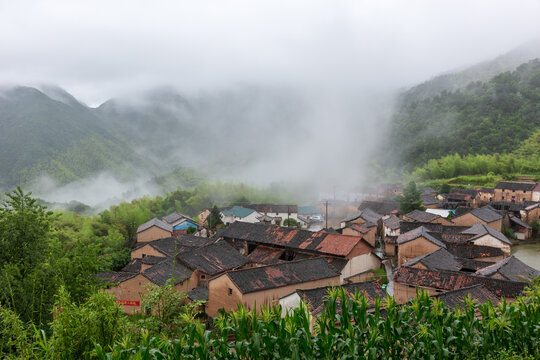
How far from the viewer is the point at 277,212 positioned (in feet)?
133

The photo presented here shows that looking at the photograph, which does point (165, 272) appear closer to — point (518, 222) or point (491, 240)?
point (491, 240)

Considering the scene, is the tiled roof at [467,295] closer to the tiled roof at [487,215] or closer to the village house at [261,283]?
the village house at [261,283]

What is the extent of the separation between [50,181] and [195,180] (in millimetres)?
24211

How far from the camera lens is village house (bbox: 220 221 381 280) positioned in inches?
794

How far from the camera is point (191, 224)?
36.2 metres

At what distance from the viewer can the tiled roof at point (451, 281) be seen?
45.7ft

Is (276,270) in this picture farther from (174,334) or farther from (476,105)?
(476,105)

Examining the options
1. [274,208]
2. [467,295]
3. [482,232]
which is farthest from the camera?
[274,208]

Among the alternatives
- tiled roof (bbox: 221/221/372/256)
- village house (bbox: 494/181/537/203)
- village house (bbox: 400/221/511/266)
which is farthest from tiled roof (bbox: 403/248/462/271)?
village house (bbox: 494/181/537/203)

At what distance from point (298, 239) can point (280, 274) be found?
21.2 feet

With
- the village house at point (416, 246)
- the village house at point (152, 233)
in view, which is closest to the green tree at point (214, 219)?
the village house at point (152, 233)

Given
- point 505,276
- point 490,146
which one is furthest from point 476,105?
point 505,276

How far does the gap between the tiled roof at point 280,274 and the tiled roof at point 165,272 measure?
3.13 meters

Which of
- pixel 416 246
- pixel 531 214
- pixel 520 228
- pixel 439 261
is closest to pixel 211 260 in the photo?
pixel 416 246
